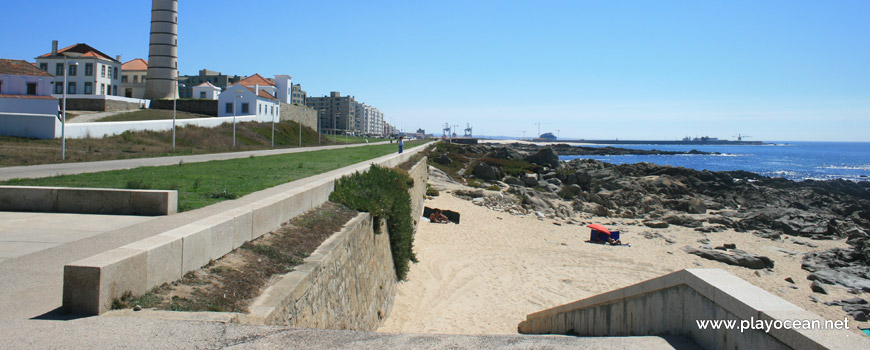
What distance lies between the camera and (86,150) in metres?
24.0

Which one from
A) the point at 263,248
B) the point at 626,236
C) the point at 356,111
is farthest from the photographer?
the point at 356,111

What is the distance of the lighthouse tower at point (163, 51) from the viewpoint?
5428cm

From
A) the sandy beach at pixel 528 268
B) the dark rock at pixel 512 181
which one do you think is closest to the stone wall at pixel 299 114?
the dark rock at pixel 512 181

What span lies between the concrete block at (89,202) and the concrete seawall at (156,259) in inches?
88.8

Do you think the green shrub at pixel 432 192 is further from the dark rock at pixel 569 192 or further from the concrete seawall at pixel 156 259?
the concrete seawall at pixel 156 259

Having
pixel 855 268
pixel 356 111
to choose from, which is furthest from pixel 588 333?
pixel 356 111

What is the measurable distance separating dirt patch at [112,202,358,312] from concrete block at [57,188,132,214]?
2446 mm

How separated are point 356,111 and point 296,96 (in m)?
30.8

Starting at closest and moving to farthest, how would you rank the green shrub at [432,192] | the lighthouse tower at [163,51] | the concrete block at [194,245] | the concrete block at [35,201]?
the concrete block at [194,245]
the concrete block at [35,201]
the green shrub at [432,192]
the lighthouse tower at [163,51]

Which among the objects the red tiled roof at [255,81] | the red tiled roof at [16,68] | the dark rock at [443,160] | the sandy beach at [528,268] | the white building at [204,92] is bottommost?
the sandy beach at [528,268]

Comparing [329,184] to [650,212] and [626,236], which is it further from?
[650,212]

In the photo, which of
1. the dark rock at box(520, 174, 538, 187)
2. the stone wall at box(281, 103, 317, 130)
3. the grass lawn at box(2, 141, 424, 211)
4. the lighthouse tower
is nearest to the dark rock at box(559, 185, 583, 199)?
the dark rock at box(520, 174, 538, 187)

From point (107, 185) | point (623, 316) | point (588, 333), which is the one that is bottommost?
point (588, 333)

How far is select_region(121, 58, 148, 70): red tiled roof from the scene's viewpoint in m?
66.1
